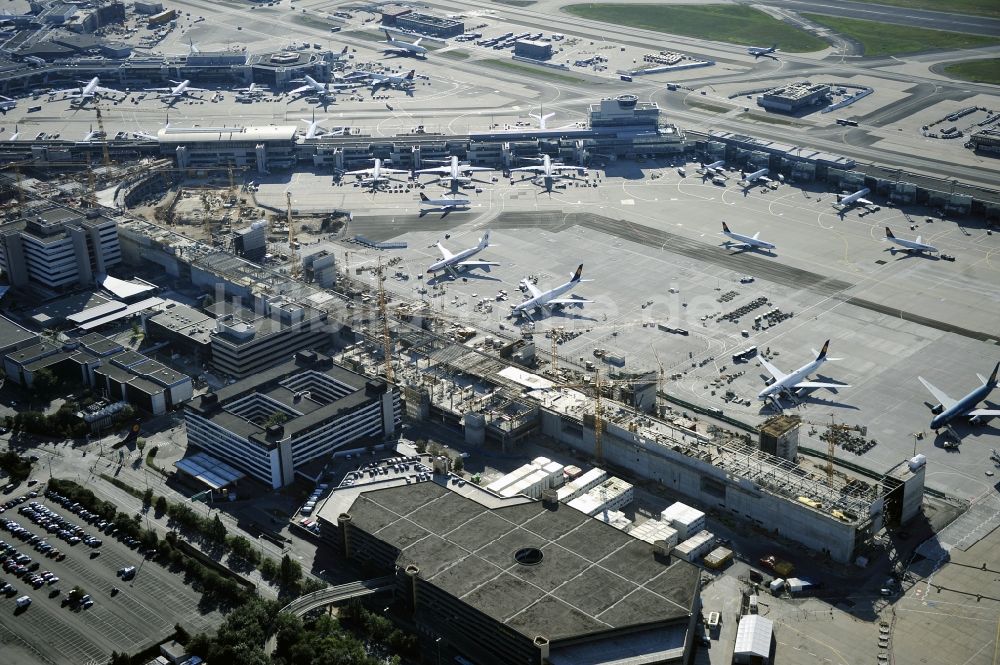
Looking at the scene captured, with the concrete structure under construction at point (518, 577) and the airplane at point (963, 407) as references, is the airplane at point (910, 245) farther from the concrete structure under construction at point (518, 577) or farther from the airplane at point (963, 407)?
the concrete structure under construction at point (518, 577)

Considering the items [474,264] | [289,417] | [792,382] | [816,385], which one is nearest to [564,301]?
[474,264]

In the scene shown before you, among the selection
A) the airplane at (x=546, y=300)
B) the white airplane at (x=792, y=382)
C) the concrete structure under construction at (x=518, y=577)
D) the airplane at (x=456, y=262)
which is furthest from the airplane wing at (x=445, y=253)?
the concrete structure under construction at (x=518, y=577)

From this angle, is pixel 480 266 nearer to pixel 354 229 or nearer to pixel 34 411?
pixel 354 229

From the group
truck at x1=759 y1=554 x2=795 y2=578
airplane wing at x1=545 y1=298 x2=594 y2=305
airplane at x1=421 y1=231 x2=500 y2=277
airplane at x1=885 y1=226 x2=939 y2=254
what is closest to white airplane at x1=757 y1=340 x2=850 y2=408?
airplane wing at x1=545 y1=298 x2=594 y2=305

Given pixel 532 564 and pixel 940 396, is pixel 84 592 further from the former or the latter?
pixel 940 396

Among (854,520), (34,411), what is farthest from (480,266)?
(854,520)

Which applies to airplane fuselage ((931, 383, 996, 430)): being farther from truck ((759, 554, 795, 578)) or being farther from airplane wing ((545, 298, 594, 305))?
airplane wing ((545, 298, 594, 305))
